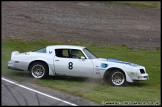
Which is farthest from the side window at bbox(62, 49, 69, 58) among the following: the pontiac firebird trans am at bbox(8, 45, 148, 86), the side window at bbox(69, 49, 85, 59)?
the side window at bbox(69, 49, 85, 59)

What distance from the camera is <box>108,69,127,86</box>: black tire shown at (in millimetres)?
18266

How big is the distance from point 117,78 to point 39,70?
9.94ft

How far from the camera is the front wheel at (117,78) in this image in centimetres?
1827

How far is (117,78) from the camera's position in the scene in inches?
722

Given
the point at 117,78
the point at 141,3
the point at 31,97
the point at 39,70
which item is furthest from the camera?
the point at 141,3

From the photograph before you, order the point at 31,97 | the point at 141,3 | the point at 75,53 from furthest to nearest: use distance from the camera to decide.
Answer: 1. the point at 141,3
2. the point at 75,53
3. the point at 31,97

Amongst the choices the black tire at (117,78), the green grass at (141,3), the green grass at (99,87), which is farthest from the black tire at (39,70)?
the green grass at (141,3)

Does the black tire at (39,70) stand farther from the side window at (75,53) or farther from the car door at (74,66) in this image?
the side window at (75,53)

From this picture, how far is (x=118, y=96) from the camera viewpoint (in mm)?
16188

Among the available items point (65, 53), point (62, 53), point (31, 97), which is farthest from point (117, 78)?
point (31, 97)

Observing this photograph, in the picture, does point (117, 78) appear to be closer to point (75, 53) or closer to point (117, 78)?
point (117, 78)

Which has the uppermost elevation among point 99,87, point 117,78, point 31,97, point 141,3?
point 141,3

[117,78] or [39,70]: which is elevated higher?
[39,70]

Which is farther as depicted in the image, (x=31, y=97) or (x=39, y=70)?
(x=39, y=70)
